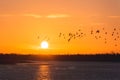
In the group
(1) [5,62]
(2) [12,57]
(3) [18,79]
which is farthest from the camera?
(2) [12,57]

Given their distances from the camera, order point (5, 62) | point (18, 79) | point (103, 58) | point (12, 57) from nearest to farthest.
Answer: point (18, 79), point (5, 62), point (12, 57), point (103, 58)

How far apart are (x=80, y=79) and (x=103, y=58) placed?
11131cm

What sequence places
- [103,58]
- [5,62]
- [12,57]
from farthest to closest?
[103,58] < [12,57] < [5,62]

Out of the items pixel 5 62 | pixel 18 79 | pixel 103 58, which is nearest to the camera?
pixel 18 79

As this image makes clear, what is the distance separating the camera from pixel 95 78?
9119cm

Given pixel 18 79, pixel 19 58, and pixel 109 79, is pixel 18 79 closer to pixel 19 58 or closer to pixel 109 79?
pixel 109 79

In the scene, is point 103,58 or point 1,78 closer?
point 1,78

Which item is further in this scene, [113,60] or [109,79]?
[113,60]

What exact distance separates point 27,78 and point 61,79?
5233mm

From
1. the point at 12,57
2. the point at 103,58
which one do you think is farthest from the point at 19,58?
the point at 103,58

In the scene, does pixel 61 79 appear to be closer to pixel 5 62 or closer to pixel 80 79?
pixel 80 79

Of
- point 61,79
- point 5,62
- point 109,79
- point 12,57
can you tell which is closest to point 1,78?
point 61,79

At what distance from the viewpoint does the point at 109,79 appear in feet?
294

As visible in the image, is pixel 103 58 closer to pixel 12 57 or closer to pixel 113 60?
pixel 113 60
